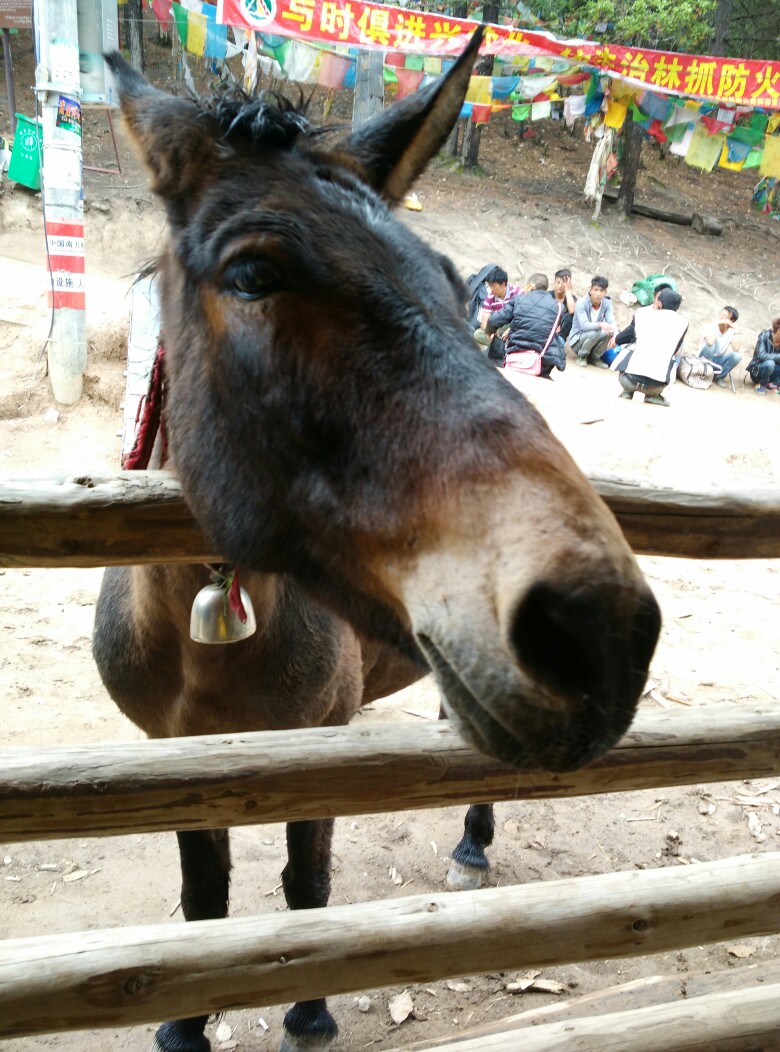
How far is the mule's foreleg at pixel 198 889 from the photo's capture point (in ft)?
9.64

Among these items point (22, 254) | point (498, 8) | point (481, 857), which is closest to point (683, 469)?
point (481, 857)

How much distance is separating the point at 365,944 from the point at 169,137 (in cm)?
207

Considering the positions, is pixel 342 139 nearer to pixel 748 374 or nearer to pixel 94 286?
pixel 94 286

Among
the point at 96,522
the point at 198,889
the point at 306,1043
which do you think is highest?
Result: the point at 96,522

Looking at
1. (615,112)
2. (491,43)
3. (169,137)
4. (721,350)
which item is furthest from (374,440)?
(615,112)

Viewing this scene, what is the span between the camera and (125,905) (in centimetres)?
378

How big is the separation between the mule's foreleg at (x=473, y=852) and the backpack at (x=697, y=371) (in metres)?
11.4

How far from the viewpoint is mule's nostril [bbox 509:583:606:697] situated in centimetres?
109

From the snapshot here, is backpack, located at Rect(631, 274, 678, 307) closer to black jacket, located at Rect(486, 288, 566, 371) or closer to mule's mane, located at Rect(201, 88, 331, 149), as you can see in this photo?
black jacket, located at Rect(486, 288, 566, 371)

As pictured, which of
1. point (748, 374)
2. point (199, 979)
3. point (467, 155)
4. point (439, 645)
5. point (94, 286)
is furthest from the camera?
point (467, 155)

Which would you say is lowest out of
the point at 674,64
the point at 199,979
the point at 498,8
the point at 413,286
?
the point at 199,979

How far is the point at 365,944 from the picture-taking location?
6.86 feet

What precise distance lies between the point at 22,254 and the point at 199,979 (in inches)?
507

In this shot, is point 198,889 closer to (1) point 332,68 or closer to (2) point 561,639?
(2) point 561,639
